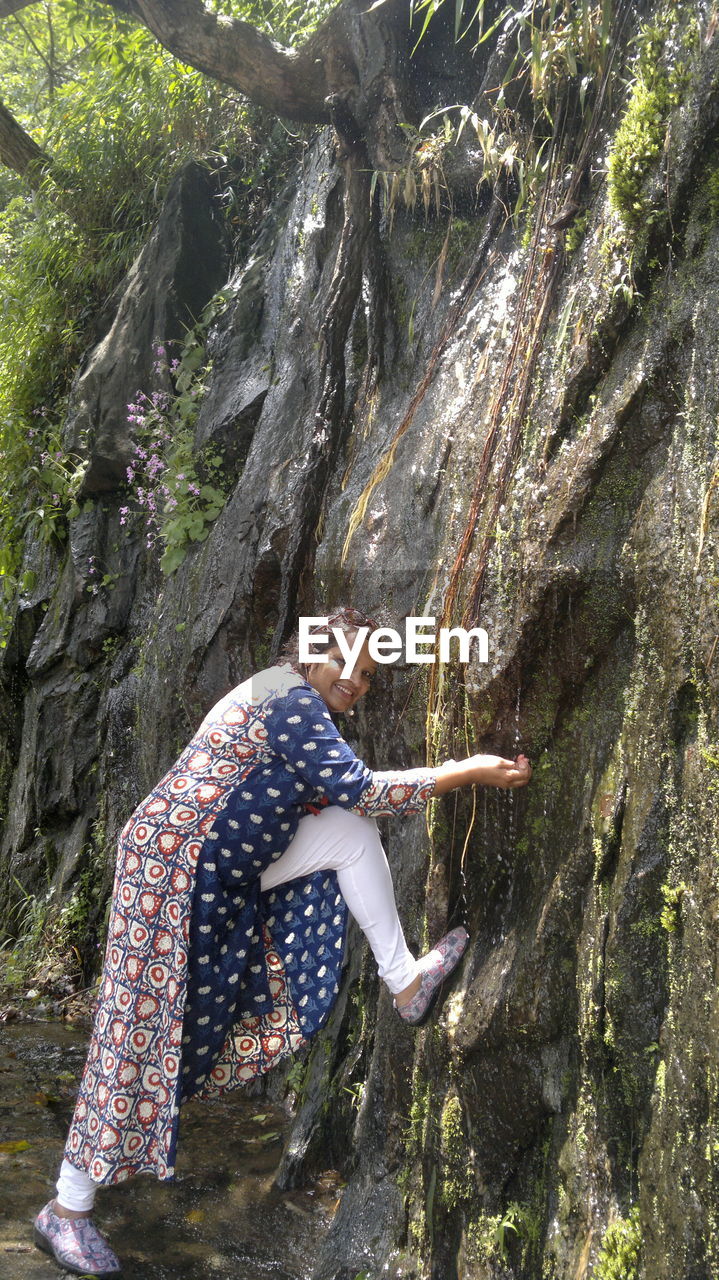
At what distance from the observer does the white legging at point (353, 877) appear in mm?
3291

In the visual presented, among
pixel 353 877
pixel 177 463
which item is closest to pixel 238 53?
pixel 177 463

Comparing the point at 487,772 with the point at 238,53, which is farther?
the point at 238,53

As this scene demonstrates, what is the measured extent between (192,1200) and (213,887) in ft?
4.30

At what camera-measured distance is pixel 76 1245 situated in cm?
326

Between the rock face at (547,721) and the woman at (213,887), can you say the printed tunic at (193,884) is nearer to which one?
the woman at (213,887)

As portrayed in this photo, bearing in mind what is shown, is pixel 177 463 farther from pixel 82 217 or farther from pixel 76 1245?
pixel 76 1245

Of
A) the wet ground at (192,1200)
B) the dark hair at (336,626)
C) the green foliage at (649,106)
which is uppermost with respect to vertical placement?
the green foliage at (649,106)

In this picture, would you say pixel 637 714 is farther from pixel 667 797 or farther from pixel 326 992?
pixel 326 992

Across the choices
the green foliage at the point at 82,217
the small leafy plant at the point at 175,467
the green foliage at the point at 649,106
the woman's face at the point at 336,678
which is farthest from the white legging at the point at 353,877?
the green foliage at the point at 82,217

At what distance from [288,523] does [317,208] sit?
178 cm

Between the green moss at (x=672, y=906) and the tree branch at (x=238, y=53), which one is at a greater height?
the tree branch at (x=238, y=53)

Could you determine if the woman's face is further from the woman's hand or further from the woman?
the woman's hand

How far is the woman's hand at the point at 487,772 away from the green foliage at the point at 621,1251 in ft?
3.56

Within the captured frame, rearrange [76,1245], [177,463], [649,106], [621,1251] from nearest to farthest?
[621,1251]
[649,106]
[76,1245]
[177,463]
